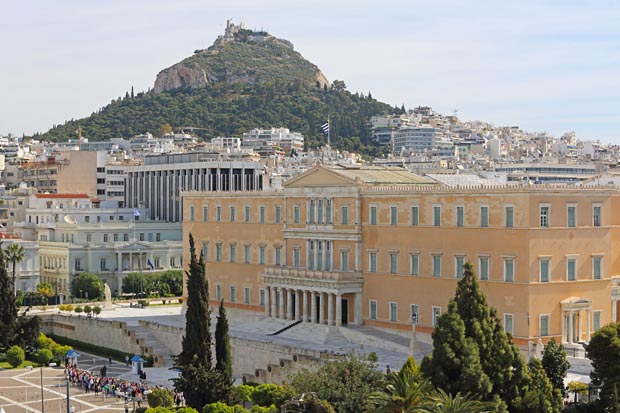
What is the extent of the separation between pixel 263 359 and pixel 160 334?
11585mm

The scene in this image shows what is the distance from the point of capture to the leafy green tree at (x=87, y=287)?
90000mm

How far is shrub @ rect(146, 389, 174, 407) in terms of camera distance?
1901 inches

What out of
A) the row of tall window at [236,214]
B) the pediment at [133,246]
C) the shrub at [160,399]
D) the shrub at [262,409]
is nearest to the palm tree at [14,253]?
the pediment at [133,246]

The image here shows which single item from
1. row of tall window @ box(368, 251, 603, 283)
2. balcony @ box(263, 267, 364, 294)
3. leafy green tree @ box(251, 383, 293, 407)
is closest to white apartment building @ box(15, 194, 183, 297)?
balcony @ box(263, 267, 364, 294)

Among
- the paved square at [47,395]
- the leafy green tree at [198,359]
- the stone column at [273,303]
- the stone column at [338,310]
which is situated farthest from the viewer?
the stone column at [273,303]

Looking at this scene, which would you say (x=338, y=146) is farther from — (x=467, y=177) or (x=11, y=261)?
(x=467, y=177)

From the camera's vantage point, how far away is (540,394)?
38438mm

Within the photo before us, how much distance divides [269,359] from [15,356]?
14.4 meters

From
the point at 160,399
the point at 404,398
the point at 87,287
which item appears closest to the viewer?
the point at 404,398

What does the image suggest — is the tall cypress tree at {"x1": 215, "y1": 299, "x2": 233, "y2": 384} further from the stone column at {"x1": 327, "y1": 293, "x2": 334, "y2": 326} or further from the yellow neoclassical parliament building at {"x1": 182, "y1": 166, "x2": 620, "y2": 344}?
the stone column at {"x1": 327, "y1": 293, "x2": 334, "y2": 326}

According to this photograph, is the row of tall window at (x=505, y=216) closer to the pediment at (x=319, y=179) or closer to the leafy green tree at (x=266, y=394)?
the pediment at (x=319, y=179)

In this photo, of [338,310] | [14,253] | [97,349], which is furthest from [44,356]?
[14,253]

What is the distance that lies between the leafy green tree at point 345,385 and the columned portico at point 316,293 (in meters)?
19.3

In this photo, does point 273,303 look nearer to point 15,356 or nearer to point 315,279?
point 315,279
